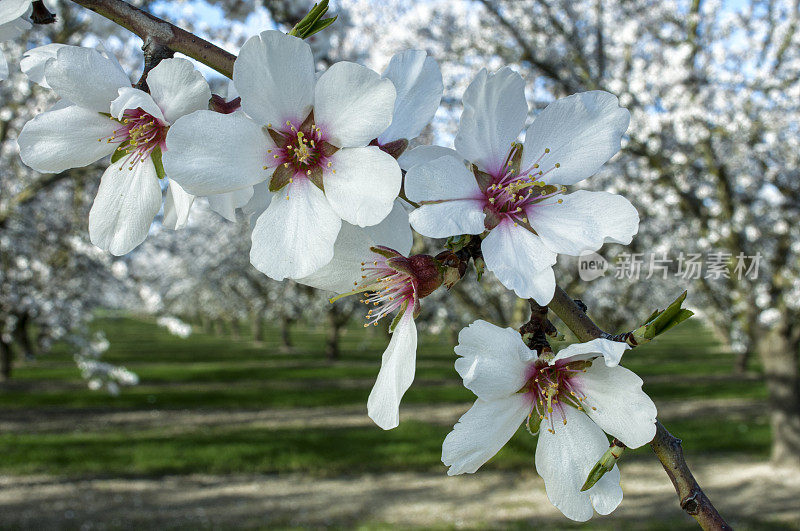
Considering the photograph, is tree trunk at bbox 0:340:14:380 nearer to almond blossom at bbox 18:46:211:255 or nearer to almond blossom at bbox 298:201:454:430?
almond blossom at bbox 18:46:211:255

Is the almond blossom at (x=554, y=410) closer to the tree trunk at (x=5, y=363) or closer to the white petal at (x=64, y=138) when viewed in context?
the white petal at (x=64, y=138)

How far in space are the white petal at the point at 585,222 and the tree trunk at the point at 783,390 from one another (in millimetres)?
8099

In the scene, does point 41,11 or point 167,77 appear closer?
point 167,77

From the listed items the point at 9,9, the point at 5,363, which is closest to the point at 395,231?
the point at 9,9

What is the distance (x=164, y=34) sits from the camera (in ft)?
2.23

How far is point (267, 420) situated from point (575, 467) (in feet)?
35.0

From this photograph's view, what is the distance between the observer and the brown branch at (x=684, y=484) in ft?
2.03

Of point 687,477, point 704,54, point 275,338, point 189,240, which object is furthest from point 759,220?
point 275,338

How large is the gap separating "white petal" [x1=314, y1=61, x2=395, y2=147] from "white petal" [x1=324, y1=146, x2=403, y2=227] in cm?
2

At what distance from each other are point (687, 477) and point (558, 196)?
313 mm

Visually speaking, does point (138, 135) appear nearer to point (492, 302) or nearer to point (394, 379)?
point (394, 379)

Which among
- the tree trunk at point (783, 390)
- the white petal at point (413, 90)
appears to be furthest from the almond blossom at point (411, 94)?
the tree trunk at point (783, 390)

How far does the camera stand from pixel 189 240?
17.9 meters

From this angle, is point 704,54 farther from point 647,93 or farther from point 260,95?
point 260,95
